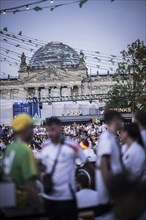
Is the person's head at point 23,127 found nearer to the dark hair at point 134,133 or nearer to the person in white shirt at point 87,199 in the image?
the person in white shirt at point 87,199

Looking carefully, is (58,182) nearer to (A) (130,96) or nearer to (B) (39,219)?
(B) (39,219)

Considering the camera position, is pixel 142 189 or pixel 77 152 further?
pixel 77 152

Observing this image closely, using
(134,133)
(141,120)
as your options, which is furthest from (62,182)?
(141,120)

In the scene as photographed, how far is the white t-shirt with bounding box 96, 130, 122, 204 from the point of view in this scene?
432cm

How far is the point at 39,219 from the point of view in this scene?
4195mm

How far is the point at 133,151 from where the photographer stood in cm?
492

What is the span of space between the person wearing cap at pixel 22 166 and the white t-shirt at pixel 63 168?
55cm

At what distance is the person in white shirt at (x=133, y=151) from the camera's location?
482 centimetres

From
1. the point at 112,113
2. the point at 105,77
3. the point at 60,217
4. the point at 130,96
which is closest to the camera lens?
the point at 60,217

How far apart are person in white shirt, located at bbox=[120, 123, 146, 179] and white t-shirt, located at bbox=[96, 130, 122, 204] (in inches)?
8.9

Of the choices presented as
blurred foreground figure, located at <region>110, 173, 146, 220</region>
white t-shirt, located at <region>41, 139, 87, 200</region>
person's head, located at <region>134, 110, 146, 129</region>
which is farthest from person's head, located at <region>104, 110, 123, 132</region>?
blurred foreground figure, located at <region>110, 173, 146, 220</region>

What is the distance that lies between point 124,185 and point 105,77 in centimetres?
9248

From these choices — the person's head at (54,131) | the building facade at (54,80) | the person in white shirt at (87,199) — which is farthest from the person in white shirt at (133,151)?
the building facade at (54,80)

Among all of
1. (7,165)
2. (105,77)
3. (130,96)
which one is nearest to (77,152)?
(7,165)
